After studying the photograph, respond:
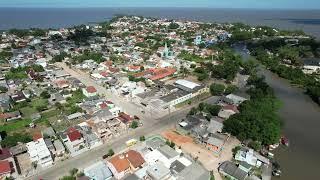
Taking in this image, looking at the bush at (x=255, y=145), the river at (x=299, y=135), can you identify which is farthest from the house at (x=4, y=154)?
the river at (x=299, y=135)

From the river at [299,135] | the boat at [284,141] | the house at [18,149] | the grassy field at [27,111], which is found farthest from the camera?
the grassy field at [27,111]

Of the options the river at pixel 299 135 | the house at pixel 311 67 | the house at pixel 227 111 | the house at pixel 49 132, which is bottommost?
the house at pixel 49 132

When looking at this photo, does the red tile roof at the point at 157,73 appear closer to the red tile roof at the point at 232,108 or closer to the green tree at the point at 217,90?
the green tree at the point at 217,90

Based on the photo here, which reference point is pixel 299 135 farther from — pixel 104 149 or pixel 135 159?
pixel 104 149

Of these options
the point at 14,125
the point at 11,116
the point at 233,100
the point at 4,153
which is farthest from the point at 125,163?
the point at 11,116

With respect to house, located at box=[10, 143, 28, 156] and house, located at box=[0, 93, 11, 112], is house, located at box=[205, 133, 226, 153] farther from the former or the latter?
house, located at box=[0, 93, 11, 112]

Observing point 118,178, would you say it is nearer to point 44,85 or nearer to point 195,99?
point 195,99

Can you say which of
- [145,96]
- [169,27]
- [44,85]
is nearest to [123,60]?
[44,85]
